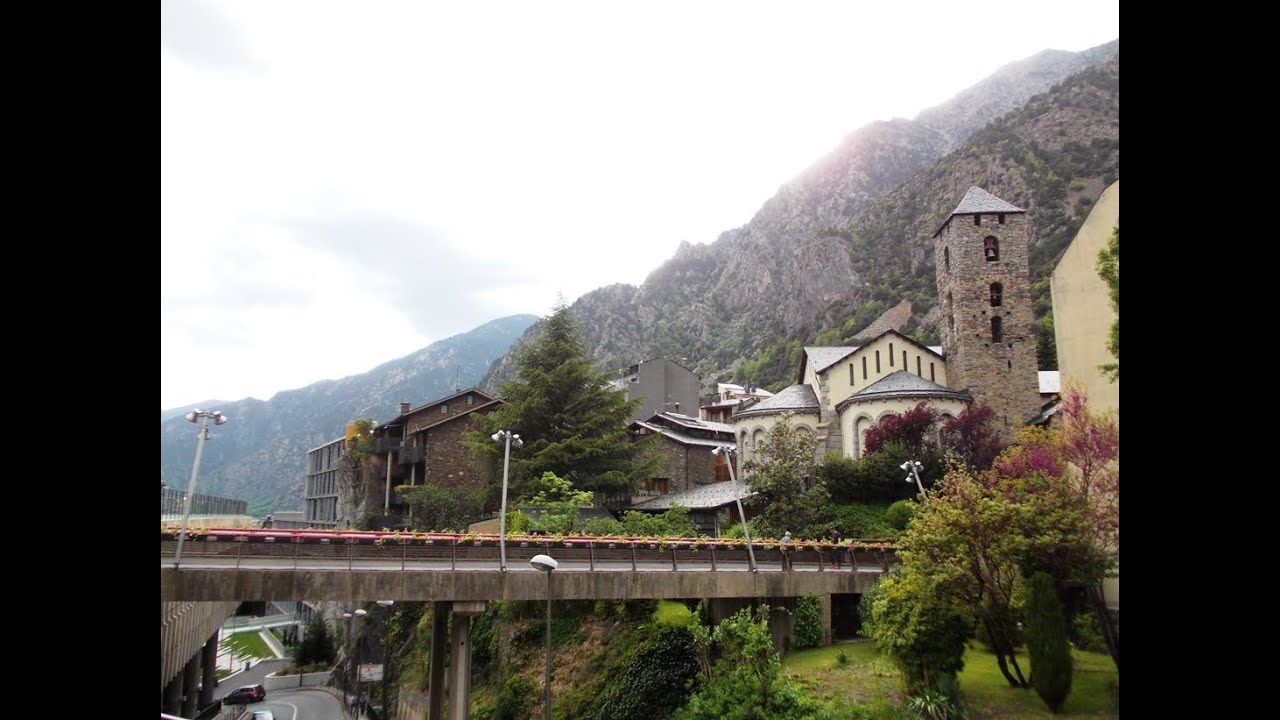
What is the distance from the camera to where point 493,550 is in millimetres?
16453

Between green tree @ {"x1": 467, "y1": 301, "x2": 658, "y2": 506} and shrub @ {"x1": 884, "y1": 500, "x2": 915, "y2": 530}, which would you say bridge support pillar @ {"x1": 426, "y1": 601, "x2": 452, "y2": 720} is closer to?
green tree @ {"x1": 467, "y1": 301, "x2": 658, "y2": 506}

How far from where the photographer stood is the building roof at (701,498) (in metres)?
27.8

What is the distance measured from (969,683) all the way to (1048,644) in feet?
13.7

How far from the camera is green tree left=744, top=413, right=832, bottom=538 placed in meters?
24.4

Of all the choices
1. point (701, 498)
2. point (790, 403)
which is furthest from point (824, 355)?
point (701, 498)

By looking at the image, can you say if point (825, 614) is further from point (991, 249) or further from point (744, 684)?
point (991, 249)

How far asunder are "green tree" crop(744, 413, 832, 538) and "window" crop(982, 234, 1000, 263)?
35.1 feet

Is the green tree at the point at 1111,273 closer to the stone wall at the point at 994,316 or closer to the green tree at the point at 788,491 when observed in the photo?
the green tree at the point at 788,491

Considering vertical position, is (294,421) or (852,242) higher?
(852,242)

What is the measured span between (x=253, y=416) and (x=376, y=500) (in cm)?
5487

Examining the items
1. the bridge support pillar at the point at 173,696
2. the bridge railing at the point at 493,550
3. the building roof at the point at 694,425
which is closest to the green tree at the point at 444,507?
the bridge support pillar at the point at 173,696

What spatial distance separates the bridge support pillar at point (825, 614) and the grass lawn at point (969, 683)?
1.23 ft
